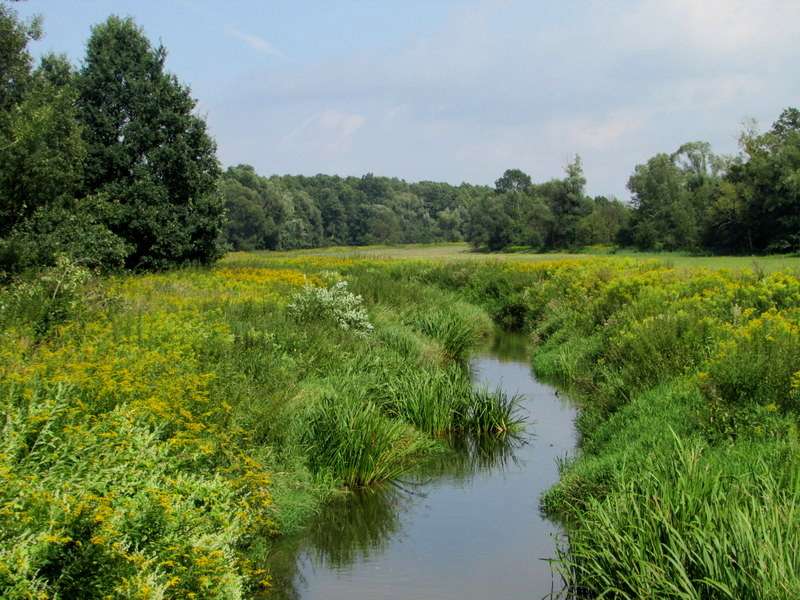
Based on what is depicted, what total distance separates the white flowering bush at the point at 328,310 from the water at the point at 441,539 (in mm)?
5141

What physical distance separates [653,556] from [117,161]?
85.8 feet

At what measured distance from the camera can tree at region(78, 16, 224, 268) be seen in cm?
2830

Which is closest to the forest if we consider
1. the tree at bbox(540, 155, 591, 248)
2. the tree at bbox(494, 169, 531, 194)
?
the tree at bbox(540, 155, 591, 248)

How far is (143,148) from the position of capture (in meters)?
29.2

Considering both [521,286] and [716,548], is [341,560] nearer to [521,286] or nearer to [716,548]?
[716,548]

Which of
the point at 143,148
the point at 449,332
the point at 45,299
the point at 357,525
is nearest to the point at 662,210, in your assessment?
the point at 143,148

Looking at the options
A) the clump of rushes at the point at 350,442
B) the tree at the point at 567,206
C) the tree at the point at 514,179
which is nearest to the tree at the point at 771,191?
the tree at the point at 567,206

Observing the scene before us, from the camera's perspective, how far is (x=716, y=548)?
5.51 metres

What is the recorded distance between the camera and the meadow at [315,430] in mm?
5195

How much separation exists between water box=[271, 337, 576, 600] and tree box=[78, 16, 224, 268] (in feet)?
65.3

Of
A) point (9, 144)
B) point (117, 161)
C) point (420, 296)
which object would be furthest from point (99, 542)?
point (117, 161)

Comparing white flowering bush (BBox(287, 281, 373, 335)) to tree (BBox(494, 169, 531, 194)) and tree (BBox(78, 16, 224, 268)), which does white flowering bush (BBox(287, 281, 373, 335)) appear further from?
tree (BBox(494, 169, 531, 194))

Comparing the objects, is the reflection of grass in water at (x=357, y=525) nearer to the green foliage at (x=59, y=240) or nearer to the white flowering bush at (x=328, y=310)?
the white flowering bush at (x=328, y=310)

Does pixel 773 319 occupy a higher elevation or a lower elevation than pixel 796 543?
higher
